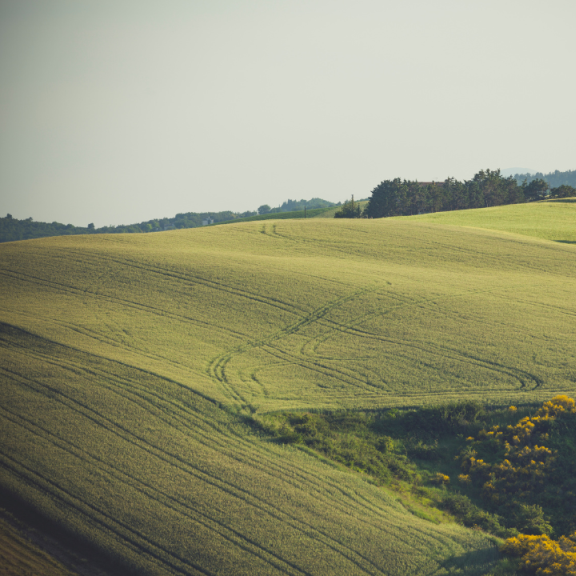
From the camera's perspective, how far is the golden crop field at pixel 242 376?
12.3 metres

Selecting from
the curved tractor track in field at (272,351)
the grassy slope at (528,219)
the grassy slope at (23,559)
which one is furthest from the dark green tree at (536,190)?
the grassy slope at (23,559)

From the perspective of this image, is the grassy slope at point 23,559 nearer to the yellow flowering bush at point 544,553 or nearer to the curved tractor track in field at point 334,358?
the curved tractor track in field at point 334,358

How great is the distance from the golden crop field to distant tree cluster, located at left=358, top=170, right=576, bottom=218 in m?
53.8

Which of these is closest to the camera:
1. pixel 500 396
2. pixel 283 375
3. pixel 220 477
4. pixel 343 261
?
pixel 220 477

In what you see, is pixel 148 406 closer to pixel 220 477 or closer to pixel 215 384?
pixel 215 384

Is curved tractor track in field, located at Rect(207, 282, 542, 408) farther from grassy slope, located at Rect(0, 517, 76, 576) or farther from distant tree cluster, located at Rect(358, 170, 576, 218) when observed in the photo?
distant tree cluster, located at Rect(358, 170, 576, 218)

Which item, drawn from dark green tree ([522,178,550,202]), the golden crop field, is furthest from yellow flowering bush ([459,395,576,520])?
dark green tree ([522,178,550,202])

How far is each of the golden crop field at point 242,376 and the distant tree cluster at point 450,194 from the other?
176ft

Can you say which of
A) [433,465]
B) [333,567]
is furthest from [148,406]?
[433,465]

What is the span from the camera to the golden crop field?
40.4 feet

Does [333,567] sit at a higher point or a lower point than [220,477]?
lower

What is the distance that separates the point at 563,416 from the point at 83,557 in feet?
52.1

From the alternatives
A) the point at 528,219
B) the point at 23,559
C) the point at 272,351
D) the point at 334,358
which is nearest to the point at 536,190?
the point at 528,219

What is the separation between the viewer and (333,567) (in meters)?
11.4
